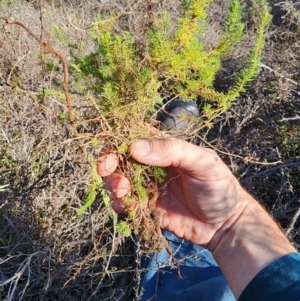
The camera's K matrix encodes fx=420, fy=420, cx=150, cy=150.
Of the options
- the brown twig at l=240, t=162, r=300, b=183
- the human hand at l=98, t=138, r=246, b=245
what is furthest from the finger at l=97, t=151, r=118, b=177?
the brown twig at l=240, t=162, r=300, b=183

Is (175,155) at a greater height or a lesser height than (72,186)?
greater

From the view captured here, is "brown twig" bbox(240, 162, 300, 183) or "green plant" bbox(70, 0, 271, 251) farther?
"brown twig" bbox(240, 162, 300, 183)

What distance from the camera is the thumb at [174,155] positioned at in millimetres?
1086

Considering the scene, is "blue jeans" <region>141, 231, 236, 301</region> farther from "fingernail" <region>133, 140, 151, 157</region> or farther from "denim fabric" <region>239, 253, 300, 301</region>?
"fingernail" <region>133, 140, 151, 157</region>

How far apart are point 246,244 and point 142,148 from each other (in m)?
0.43

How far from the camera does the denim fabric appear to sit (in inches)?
38.8

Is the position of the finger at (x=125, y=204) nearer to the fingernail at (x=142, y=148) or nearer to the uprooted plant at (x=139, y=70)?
the uprooted plant at (x=139, y=70)

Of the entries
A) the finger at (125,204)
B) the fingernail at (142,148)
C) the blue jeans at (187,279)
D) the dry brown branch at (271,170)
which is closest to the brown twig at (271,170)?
the dry brown branch at (271,170)

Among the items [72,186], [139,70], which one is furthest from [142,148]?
[72,186]

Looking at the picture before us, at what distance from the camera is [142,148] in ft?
3.55

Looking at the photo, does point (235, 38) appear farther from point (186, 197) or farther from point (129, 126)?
point (186, 197)

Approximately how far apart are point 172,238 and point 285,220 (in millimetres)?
776

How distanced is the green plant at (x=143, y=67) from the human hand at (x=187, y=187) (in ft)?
0.15

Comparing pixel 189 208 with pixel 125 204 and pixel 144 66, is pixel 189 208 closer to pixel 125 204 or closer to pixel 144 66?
pixel 125 204
